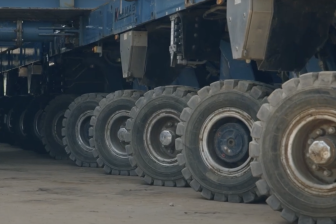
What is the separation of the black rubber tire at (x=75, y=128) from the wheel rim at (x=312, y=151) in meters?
6.91

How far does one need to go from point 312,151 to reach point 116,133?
5.87m

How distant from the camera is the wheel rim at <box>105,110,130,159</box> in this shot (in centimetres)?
1231

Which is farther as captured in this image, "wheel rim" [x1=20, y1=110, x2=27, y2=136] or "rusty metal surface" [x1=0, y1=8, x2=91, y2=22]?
"wheel rim" [x1=20, y1=110, x2=27, y2=136]

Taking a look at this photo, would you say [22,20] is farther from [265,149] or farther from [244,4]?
[265,149]

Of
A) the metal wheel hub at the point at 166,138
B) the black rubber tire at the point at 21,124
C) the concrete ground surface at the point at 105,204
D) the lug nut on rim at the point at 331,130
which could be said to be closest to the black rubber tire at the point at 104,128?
the concrete ground surface at the point at 105,204

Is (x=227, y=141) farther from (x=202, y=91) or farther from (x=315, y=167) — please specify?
(x=315, y=167)

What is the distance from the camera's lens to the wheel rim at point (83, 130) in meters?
13.9

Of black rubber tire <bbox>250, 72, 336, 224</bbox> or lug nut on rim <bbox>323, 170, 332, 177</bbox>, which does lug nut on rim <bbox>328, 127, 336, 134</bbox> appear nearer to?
black rubber tire <bbox>250, 72, 336, 224</bbox>

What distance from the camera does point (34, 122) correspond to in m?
17.9

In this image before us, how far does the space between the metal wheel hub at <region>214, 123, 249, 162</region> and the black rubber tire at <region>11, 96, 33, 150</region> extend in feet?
32.6

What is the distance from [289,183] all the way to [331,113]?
650mm

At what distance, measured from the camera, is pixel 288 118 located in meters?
7.11

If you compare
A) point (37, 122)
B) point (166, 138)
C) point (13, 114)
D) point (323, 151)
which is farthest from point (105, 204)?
point (13, 114)

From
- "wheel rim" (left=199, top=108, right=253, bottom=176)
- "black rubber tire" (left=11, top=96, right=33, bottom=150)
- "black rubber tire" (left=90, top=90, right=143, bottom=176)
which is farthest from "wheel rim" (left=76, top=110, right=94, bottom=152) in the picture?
"wheel rim" (left=199, top=108, right=253, bottom=176)
